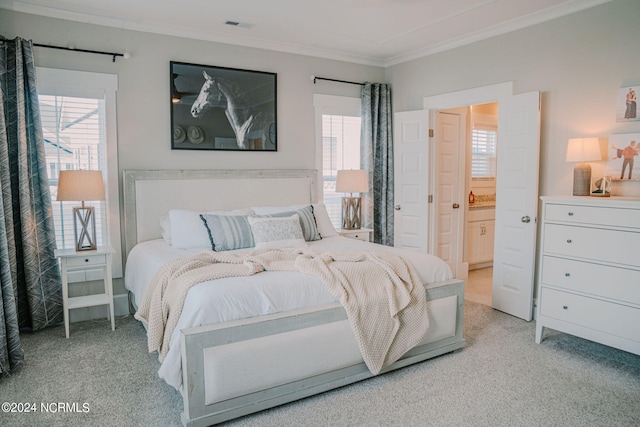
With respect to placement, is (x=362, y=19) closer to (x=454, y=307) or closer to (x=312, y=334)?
(x=454, y=307)

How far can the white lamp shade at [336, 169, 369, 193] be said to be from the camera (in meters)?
4.77

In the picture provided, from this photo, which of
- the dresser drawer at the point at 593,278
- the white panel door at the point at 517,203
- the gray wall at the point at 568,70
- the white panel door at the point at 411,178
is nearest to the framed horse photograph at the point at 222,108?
the white panel door at the point at 411,178

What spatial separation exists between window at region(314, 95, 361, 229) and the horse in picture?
687 millimetres

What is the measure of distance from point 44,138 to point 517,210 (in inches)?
163

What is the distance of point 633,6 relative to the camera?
3.22 m

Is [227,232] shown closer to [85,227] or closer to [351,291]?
[85,227]

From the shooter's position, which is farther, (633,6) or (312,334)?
(633,6)

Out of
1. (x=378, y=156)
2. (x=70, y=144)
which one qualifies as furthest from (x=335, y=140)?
(x=70, y=144)

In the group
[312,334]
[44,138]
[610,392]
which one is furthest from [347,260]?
[44,138]

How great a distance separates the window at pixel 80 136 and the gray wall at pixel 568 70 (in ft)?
11.4

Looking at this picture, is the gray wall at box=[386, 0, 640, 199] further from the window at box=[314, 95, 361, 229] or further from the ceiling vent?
the ceiling vent

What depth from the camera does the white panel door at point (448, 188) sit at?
503cm

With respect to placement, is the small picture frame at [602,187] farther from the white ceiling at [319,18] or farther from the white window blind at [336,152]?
the white window blind at [336,152]

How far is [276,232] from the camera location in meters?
3.67
